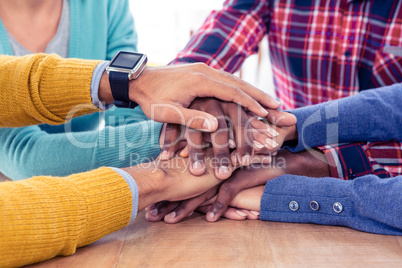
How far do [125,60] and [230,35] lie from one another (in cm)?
64

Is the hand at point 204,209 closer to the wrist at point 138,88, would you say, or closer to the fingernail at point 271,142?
the fingernail at point 271,142

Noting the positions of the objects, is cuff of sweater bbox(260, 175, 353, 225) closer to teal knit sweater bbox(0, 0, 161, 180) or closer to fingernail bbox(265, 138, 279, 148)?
fingernail bbox(265, 138, 279, 148)

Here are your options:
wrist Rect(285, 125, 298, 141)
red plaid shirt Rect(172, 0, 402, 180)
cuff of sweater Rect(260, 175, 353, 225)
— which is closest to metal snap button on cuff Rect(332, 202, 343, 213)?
cuff of sweater Rect(260, 175, 353, 225)

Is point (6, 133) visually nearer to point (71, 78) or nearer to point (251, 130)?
point (71, 78)

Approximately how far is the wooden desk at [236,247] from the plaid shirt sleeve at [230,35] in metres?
0.72

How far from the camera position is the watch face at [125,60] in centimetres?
99

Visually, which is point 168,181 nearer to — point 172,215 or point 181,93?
point 172,215

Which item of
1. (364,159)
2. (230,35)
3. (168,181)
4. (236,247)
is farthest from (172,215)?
(230,35)

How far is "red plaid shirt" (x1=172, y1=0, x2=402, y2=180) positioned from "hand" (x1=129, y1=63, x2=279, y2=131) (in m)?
0.43

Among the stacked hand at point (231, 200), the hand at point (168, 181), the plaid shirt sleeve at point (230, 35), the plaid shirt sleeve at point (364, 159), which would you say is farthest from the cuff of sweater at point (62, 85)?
the plaid shirt sleeve at point (364, 159)

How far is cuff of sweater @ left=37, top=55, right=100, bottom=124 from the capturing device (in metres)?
0.96

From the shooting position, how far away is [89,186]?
0.79m

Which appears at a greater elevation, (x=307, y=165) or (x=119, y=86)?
(x=119, y=86)

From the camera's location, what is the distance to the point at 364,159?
1.09m
